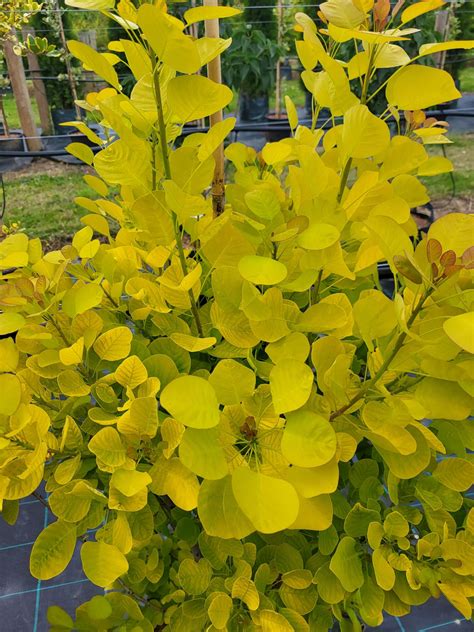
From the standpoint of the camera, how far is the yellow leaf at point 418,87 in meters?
0.40

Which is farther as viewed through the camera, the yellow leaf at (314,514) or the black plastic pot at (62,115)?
the black plastic pot at (62,115)

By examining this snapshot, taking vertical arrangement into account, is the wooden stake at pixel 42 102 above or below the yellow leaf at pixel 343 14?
below

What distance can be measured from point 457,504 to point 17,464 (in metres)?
0.38

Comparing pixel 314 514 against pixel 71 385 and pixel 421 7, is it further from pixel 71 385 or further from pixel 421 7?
pixel 421 7

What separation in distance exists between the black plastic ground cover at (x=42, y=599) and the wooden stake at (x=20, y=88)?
8.58 ft

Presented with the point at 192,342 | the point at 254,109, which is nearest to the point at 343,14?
the point at 192,342

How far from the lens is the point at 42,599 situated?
1.10 metres

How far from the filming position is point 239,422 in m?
0.41

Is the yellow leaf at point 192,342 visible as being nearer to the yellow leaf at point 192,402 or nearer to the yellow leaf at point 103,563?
the yellow leaf at point 192,402

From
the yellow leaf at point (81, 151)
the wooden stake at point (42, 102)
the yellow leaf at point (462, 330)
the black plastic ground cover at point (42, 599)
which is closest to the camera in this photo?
the yellow leaf at point (462, 330)

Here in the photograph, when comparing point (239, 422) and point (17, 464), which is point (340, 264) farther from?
point (17, 464)

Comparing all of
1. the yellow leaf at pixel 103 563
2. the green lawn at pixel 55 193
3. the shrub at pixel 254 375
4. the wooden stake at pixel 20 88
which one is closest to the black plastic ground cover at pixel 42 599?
the shrub at pixel 254 375

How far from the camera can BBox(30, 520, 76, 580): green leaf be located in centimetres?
43

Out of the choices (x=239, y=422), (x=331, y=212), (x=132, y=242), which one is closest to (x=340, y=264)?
(x=331, y=212)
